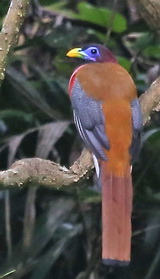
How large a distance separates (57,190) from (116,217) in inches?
47.2

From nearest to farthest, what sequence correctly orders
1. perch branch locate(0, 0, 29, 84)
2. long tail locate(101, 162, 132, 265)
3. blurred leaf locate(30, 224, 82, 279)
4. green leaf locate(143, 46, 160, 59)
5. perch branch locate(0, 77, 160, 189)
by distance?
perch branch locate(0, 77, 160, 189)
long tail locate(101, 162, 132, 265)
perch branch locate(0, 0, 29, 84)
blurred leaf locate(30, 224, 82, 279)
green leaf locate(143, 46, 160, 59)

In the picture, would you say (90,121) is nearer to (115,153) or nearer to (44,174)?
(115,153)

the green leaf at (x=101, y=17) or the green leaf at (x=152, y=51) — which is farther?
the green leaf at (x=152, y=51)

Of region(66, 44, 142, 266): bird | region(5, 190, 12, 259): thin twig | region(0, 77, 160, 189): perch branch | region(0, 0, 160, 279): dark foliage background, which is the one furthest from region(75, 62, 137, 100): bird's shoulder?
region(5, 190, 12, 259): thin twig

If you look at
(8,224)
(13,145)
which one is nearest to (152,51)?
(13,145)

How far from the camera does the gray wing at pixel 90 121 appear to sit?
4224 mm

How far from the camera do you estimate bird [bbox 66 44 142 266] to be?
3924 millimetres

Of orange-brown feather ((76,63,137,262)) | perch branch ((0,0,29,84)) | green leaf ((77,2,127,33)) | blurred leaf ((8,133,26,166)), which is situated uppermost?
perch branch ((0,0,29,84))

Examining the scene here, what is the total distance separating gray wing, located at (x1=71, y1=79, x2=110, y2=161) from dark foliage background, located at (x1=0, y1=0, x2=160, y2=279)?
681mm

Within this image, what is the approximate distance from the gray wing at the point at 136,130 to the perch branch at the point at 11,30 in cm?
64

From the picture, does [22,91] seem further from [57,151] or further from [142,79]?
[142,79]

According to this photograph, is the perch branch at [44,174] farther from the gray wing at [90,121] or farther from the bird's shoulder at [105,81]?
the bird's shoulder at [105,81]

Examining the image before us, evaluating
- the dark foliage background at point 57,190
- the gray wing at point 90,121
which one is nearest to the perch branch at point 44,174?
the gray wing at point 90,121

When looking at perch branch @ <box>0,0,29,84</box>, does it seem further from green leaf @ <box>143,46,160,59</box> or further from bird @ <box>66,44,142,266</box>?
green leaf @ <box>143,46,160,59</box>
